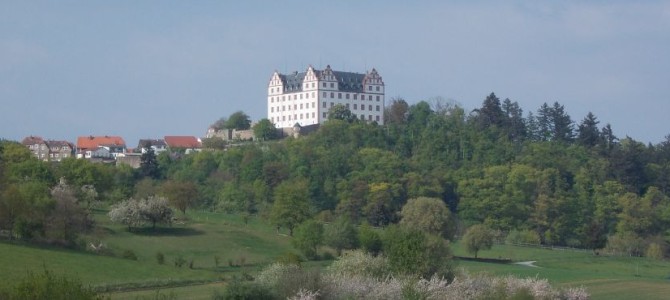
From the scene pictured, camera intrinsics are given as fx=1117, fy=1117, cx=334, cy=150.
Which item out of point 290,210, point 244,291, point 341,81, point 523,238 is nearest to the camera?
point 244,291

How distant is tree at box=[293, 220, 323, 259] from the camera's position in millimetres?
59688

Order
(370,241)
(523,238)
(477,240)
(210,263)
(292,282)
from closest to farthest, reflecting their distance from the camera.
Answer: (292,282) → (210,263) → (370,241) → (477,240) → (523,238)

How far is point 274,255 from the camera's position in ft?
194

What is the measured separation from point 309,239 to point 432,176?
3238cm

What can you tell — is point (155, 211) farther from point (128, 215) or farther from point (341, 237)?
point (341, 237)

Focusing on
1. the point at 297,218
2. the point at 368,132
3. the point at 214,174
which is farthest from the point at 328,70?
the point at 297,218

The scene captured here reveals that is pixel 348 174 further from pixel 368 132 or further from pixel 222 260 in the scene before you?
pixel 222 260

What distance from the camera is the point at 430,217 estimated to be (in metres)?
69.7

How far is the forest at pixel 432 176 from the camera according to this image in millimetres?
76125

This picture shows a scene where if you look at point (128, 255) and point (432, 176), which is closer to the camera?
point (128, 255)

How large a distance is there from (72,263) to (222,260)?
980 centimetres

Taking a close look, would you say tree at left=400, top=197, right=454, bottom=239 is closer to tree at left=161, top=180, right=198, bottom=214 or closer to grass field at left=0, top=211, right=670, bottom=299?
grass field at left=0, top=211, right=670, bottom=299

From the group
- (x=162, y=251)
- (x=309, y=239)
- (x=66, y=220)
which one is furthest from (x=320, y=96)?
(x=66, y=220)

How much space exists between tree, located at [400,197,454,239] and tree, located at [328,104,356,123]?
118 ft
